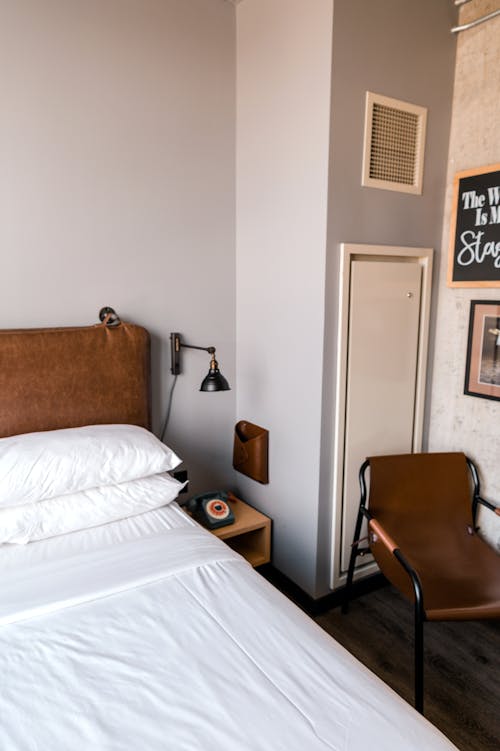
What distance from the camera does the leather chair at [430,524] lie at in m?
1.94

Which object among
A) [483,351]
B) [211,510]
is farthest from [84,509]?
[483,351]

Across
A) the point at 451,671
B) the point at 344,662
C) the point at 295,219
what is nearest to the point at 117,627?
the point at 344,662

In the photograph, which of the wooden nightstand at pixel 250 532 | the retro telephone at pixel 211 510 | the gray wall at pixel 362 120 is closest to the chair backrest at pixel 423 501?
the gray wall at pixel 362 120

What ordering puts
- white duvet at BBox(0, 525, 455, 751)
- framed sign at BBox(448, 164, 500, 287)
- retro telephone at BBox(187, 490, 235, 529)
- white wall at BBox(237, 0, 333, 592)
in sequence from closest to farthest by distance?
white duvet at BBox(0, 525, 455, 751) → white wall at BBox(237, 0, 333, 592) → framed sign at BBox(448, 164, 500, 287) → retro telephone at BBox(187, 490, 235, 529)

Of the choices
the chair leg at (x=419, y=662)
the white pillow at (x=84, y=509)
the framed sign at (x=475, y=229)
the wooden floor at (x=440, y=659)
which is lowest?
the wooden floor at (x=440, y=659)

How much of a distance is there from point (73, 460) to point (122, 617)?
2.09 feet

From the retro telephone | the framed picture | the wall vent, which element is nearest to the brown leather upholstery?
the framed picture

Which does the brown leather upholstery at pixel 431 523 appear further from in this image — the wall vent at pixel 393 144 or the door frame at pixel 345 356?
the wall vent at pixel 393 144

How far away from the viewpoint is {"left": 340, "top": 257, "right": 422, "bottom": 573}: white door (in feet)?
7.18

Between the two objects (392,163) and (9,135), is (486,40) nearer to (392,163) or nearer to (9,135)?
(392,163)

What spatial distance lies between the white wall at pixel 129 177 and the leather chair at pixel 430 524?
35.6 inches

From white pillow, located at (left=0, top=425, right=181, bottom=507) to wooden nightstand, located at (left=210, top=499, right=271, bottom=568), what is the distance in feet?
1.74

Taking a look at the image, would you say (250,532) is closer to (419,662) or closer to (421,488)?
(421,488)

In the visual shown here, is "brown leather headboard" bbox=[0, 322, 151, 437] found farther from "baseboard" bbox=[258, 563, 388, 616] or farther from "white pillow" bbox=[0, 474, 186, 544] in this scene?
"baseboard" bbox=[258, 563, 388, 616]
